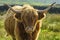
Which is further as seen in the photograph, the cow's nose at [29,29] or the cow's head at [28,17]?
the cow's head at [28,17]

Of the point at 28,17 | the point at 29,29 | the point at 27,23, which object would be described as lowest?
the point at 29,29

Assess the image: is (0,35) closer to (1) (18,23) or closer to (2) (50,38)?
(2) (50,38)

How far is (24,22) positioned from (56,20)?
15.1 m

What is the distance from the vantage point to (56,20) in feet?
82.0

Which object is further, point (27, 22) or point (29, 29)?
point (27, 22)

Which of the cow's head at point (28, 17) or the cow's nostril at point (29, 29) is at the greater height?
the cow's head at point (28, 17)

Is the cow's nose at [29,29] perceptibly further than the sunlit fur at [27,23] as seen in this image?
No

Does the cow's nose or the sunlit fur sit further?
the sunlit fur

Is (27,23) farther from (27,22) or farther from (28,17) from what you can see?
(28,17)

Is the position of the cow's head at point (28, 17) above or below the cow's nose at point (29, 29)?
above

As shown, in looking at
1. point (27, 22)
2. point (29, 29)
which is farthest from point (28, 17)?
point (29, 29)

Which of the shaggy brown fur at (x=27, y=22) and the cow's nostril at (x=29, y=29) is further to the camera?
the shaggy brown fur at (x=27, y=22)

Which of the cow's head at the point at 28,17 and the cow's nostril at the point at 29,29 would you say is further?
the cow's head at the point at 28,17

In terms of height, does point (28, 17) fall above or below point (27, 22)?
above
